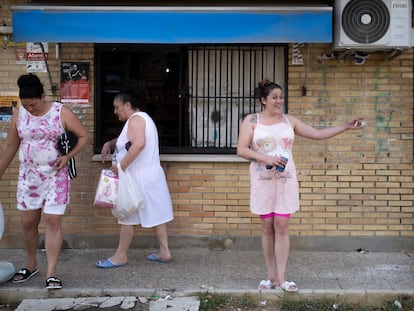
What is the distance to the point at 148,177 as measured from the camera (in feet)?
18.8

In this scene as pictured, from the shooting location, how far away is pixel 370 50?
617 centimetres

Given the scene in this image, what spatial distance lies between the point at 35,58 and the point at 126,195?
208 centimetres

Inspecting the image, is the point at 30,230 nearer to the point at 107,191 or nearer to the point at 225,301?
the point at 107,191

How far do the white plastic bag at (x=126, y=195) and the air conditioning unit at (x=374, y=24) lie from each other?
2.57m

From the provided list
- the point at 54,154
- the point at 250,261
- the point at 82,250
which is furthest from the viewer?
the point at 82,250

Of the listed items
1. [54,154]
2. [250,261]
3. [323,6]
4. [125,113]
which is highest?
[323,6]

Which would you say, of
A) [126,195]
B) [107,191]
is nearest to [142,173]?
[126,195]

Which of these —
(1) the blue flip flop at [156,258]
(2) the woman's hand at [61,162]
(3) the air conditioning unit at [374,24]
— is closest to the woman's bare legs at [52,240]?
(2) the woman's hand at [61,162]

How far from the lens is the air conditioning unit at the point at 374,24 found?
5.86 metres

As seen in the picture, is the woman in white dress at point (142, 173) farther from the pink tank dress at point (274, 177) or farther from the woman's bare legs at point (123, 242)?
the pink tank dress at point (274, 177)

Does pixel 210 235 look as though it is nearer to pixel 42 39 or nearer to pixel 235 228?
pixel 235 228

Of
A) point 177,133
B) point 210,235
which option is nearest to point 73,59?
point 177,133

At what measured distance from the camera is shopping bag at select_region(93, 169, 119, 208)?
17.9 ft

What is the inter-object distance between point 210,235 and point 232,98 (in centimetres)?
159
